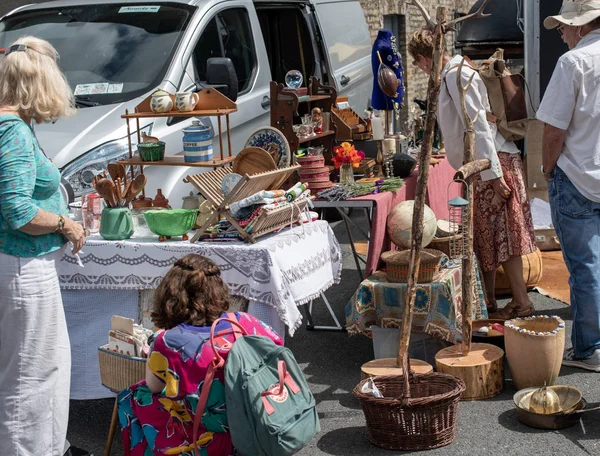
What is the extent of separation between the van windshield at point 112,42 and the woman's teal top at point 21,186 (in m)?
2.40

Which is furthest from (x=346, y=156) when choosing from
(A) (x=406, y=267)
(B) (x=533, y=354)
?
(B) (x=533, y=354)

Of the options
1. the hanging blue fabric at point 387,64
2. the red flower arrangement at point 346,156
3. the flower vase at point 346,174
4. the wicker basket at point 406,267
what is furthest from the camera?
the hanging blue fabric at point 387,64

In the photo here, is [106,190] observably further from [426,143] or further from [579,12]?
[579,12]

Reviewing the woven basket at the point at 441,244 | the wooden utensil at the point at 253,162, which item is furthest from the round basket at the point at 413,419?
the woven basket at the point at 441,244

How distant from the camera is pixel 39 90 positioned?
3.36 metres

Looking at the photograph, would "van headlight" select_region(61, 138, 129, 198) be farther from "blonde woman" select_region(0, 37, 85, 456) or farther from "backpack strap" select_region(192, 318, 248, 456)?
"backpack strap" select_region(192, 318, 248, 456)

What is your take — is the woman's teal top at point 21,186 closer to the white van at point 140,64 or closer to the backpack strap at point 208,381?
the backpack strap at point 208,381

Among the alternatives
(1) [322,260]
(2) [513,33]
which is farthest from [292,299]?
(2) [513,33]

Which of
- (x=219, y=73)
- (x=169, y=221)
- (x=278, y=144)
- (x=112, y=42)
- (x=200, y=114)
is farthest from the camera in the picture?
(x=112, y=42)

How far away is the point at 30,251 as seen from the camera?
339 cm

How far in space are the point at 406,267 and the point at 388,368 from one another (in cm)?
60

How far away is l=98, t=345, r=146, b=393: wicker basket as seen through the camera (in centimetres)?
378

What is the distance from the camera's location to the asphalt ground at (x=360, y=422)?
3.95 meters

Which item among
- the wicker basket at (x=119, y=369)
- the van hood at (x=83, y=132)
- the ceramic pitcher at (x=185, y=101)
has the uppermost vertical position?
the ceramic pitcher at (x=185, y=101)
